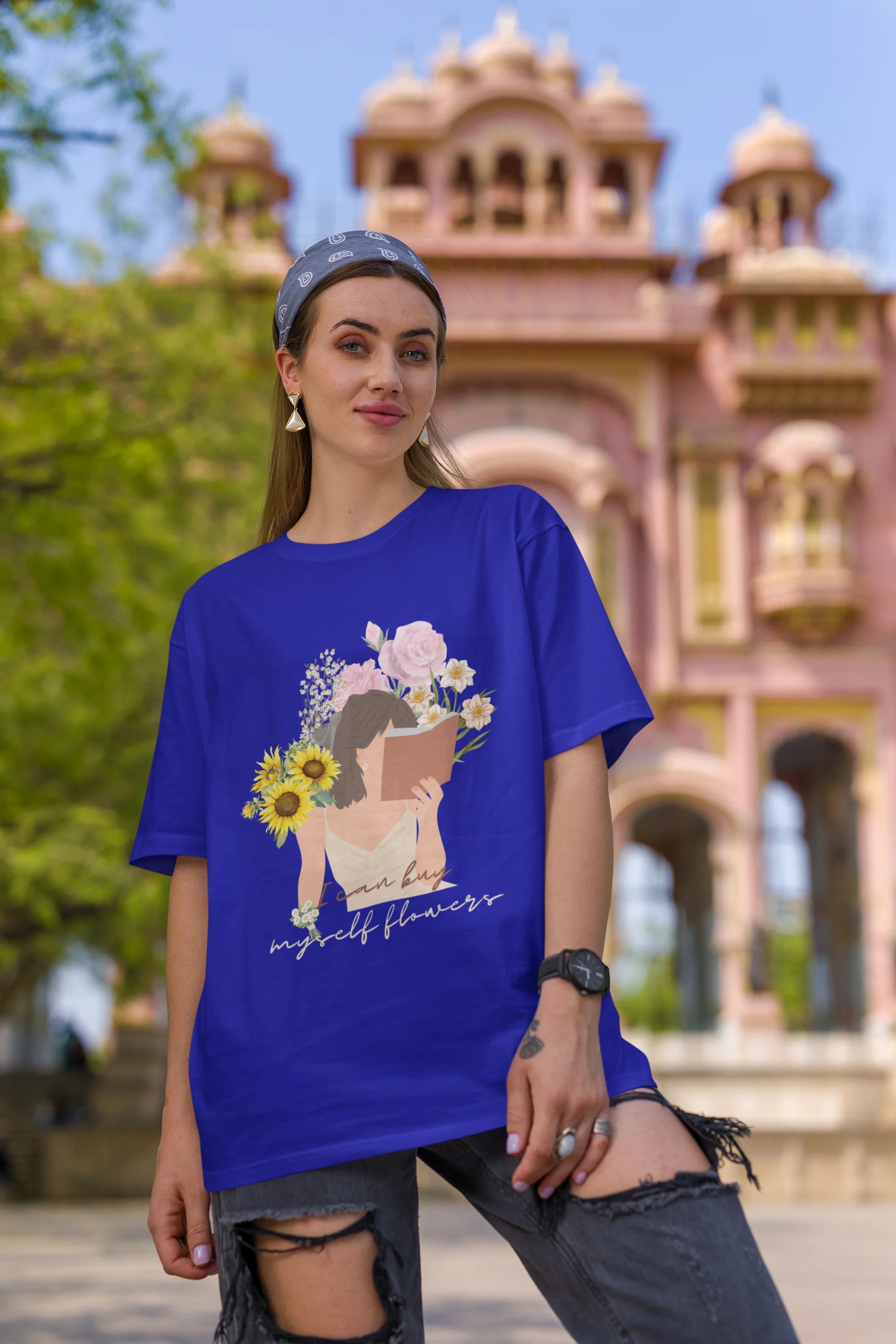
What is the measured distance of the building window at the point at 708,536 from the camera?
2131 cm

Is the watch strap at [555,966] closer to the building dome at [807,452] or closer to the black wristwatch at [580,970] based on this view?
the black wristwatch at [580,970]

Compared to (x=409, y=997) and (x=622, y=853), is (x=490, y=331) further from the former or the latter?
(x=409, y=997)

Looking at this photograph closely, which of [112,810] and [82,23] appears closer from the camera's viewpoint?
[82,23]

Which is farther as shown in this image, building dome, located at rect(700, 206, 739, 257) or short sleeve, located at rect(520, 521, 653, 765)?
building dome, located at rect(700, 206, 739, 257)

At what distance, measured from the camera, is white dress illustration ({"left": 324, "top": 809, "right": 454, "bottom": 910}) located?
1.71m

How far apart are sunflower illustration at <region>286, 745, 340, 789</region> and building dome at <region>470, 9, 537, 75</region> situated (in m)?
22.6

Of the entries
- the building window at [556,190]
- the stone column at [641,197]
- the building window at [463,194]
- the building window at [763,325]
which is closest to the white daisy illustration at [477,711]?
the building window at [763,325]

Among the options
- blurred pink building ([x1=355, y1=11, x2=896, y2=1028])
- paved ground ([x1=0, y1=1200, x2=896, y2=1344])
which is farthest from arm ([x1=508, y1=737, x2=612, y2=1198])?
blurred pink building ([x1=355, y1=11, x2=896, y2=1028])

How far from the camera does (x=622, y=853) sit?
2044 cm

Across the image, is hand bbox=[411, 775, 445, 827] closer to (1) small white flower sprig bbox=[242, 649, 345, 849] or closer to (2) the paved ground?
(1) small white flower sprig bbox=[242, 649, 345, 849]

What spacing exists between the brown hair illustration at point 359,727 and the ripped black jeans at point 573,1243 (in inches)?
16.5

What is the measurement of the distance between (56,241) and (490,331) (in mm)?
10815

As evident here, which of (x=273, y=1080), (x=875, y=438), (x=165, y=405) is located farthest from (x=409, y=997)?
(x=875, y=438)

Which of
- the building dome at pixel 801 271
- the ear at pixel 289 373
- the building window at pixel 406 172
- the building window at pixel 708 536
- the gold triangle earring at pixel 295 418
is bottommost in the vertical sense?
the gold triangle earring at pixel 295 418
